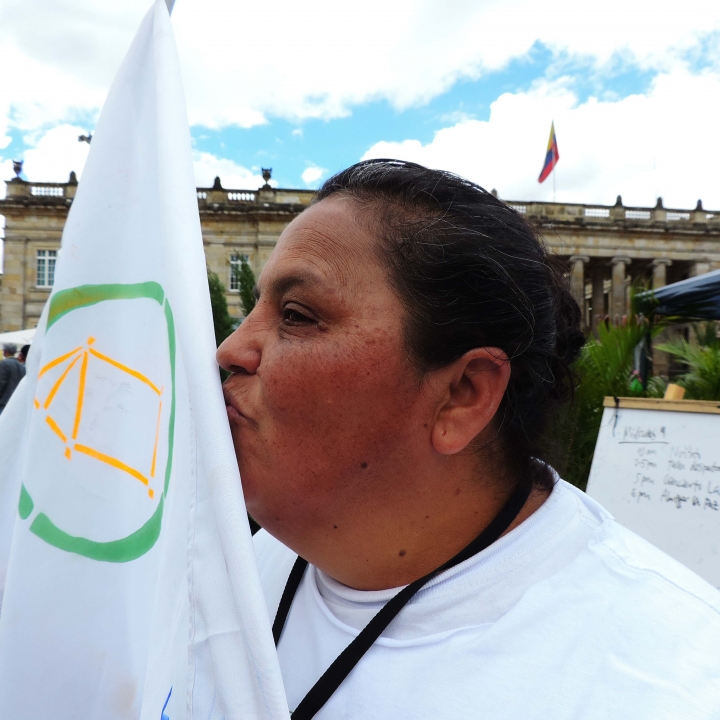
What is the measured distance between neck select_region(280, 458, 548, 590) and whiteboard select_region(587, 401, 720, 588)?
7.15 feet

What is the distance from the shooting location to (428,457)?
41.0 inches

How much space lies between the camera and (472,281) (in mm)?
1063

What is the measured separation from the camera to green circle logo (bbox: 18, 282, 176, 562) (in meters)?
1.19

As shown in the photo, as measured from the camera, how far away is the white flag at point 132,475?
883mm

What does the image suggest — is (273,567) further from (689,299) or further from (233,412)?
(689,299)

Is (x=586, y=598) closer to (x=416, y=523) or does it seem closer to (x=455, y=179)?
(x=416, y=523)

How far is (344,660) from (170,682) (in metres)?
0.27

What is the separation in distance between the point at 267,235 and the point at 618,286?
19.7 meters

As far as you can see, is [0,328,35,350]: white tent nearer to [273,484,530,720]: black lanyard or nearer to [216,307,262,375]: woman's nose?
[216,307,262,375]: woman's nose

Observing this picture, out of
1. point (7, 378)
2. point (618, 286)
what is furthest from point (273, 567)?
point (618, 286)

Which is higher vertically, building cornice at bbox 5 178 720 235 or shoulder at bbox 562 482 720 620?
building cornice at bbox 5 178 720 235

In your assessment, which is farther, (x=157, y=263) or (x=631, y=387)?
(x=631, y=387)

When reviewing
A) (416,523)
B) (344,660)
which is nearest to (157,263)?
(416,523)

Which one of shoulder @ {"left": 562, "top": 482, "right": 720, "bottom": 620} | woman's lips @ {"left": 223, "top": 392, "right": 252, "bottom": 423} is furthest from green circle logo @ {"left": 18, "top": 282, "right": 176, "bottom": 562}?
shoulder @ {"left": 562, "top": 482, "right": 720, "bottom": 620}
